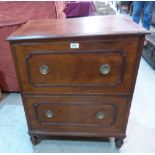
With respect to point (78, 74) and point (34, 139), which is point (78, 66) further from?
point (34, 139)

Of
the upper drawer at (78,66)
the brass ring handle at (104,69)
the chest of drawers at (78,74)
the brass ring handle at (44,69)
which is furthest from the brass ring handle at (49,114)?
the brass ring handle at (104,69)

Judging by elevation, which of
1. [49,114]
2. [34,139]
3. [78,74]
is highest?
[78,74]

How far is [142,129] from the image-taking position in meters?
1.38

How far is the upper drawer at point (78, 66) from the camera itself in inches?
34.8

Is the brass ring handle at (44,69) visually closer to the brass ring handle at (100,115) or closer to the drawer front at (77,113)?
the drawer front at (77,113)

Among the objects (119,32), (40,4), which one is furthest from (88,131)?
(40,4)

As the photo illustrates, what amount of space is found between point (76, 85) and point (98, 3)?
17.8 feet

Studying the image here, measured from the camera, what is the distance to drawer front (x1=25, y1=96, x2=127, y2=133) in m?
1.04

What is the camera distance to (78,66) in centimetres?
94

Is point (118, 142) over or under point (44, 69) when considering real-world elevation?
under

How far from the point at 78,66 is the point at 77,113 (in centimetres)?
32

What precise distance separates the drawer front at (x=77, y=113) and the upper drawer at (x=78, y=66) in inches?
2.8

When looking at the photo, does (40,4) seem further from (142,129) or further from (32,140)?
(142,129)

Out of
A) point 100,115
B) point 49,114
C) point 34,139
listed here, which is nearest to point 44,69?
point 49,114
